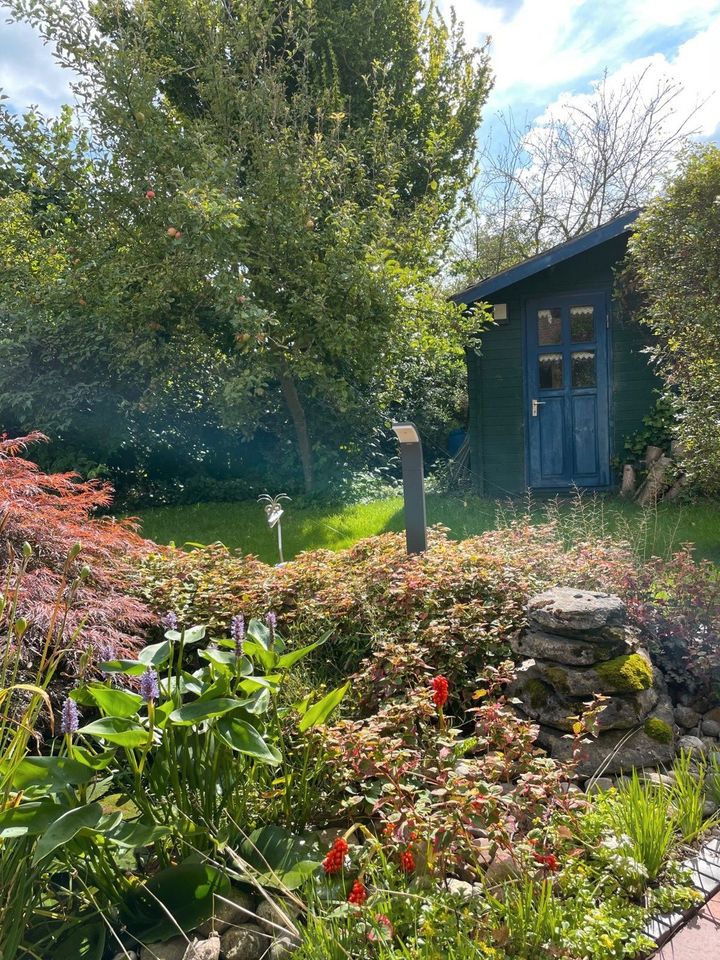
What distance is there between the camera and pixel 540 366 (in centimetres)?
855

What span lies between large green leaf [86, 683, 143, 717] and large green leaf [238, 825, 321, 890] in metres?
0.49

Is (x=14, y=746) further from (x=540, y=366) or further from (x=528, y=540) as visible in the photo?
(x=540, y=366)

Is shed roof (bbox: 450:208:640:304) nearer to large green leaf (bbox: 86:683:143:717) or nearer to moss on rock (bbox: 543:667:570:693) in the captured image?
moss on rock (bbox: 543:667:570:693)

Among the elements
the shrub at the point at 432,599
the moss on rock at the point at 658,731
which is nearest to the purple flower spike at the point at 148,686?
the shrub at the point at 432,599

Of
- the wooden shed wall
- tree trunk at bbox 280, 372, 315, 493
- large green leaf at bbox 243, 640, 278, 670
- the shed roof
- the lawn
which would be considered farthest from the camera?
tree trunk at bbox 280, 372, 315, 493

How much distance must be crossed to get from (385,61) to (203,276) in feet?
21.1

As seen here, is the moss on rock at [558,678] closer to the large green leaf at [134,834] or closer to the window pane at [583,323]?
the large green leaf at [134,834]

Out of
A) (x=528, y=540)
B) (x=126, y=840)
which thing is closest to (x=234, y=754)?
(x=126, y=840)

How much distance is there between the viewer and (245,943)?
172cm

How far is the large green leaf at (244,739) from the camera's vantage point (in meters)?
1.74

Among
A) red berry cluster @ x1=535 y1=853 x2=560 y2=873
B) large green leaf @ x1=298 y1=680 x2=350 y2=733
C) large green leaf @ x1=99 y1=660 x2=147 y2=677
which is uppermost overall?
large green leaf @ x1=99 y1=660 x2=147 y2=677

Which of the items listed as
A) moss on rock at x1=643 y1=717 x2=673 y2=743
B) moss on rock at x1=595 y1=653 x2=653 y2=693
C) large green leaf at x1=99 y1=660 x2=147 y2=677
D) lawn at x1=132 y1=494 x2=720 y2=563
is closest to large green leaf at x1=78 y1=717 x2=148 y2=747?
large green leaf at x1=99 y1=660 x2=147 y2=677

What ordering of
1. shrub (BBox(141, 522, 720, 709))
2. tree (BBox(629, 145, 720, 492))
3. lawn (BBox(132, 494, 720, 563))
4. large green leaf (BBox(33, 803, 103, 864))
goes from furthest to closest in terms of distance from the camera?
lawn (BBox(132, 494, 720, 563)), tree (BBox(629, 145, 720, 492)), shrub (BBox(141, 522, 720, 709)), large green leaf (BBox(33, 803, 103, 864))

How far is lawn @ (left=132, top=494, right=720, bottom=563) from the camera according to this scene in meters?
5.80
